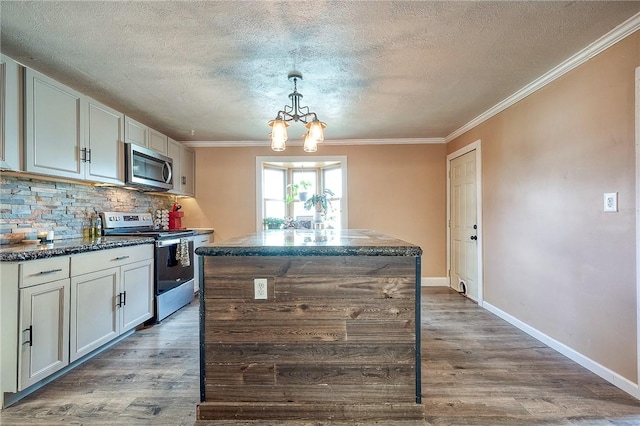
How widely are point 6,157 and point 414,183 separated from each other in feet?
14.8

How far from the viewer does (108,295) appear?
2479 millimetres

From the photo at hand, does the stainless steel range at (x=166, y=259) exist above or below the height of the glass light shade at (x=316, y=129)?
below

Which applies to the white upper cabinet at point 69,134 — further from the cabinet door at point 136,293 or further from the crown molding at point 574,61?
the crown molding at point 574,61

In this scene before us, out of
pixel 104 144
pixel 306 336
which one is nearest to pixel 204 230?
pixel 104 144

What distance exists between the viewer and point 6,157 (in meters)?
1.97

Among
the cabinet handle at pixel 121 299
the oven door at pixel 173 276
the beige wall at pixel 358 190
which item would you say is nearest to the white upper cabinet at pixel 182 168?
the beige wall at pixel 358 190

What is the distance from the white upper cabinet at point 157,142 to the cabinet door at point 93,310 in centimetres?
172

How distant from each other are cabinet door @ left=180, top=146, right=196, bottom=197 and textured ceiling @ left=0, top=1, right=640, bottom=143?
1.23 metres

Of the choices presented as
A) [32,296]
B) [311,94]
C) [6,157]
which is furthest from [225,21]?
[32,296]

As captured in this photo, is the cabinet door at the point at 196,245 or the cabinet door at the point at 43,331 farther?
the cabinet door at the point at 196,245

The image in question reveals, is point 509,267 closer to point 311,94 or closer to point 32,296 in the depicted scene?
point 311,94

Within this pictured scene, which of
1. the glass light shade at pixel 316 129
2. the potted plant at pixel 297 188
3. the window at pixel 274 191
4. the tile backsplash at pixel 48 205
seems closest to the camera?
the tile backsplash at pixel 48 205

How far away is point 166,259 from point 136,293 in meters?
0.55

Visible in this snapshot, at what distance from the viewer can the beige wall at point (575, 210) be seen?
1.95 metres
